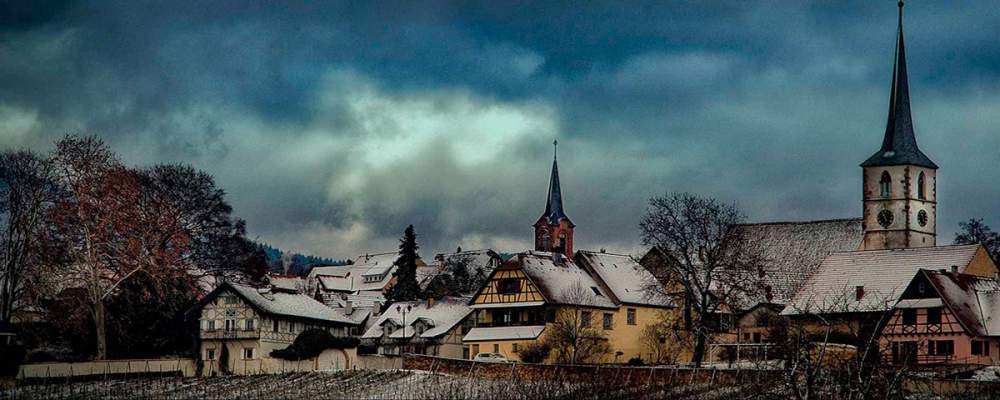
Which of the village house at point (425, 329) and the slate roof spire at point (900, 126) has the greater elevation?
the slate roof spire at point (900, 126)

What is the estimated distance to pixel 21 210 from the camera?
255 ft

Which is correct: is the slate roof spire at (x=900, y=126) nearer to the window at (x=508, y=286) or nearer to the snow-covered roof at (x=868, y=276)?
the snow-covered roof at (x=868, y=276)

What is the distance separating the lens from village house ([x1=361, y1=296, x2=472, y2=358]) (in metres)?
95.5

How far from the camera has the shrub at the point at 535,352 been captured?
86.3 meters

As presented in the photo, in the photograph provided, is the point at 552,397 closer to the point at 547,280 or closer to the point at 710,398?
the point at 710,398

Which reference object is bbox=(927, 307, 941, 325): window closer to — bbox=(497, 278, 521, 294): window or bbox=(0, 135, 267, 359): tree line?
bbox=(497, 278, 521, 294): window

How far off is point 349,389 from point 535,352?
2098 cm

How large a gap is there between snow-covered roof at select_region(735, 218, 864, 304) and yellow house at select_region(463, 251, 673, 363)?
12686 mm

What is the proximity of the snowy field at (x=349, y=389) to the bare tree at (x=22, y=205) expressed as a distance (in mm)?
7334

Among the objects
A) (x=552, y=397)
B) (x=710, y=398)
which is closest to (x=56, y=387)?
(x=552, y=397)

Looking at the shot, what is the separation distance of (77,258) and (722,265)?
3087cm

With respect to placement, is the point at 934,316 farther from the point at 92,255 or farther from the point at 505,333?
the point at 92,255

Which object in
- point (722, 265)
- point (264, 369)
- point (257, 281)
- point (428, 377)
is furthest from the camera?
point (257, 281)

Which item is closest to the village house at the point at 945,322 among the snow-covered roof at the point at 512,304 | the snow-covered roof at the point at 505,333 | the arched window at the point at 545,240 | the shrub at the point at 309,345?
the snow-covered roof at the point at 505,333
